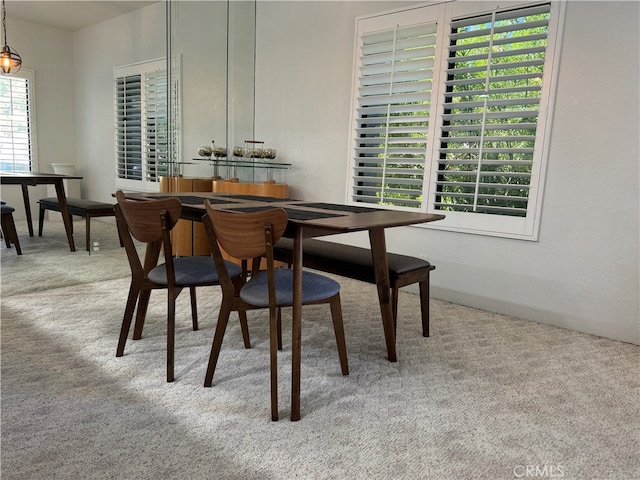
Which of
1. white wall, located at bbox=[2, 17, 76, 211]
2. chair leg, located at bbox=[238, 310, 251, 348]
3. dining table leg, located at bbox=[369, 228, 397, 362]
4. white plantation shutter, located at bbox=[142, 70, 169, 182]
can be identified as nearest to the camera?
dining table leg, located at bbox=[369, 228, 397, 362]

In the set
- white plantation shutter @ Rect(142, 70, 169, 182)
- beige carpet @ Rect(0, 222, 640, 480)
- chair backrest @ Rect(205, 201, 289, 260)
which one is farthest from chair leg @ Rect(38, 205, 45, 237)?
chair backrest @ Rect(205, 201, 289, 260)

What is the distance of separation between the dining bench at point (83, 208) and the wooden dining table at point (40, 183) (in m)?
0.06

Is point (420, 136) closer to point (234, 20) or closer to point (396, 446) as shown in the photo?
point (234, 20)

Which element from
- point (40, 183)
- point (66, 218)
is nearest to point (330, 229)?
point (40, 183)

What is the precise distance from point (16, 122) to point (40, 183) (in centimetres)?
74

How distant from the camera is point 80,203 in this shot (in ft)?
12.5

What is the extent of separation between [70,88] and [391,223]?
2837mm

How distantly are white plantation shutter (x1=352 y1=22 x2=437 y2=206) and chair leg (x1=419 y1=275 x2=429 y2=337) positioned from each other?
1.04 m

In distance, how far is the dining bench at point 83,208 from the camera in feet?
12.3

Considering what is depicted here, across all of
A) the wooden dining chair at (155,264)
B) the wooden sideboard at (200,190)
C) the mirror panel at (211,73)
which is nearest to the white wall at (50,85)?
the mirror panel at (211,73)

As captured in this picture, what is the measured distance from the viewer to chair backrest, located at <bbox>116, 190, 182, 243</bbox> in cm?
178

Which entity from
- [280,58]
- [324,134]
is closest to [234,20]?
[280,58]

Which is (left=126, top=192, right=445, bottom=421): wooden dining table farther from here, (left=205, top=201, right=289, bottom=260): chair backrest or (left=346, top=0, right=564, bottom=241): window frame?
(left=346, top=0, right=564, bottom=241): window frame

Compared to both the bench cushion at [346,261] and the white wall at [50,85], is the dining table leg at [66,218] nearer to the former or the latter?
the white wall at [50,85]
